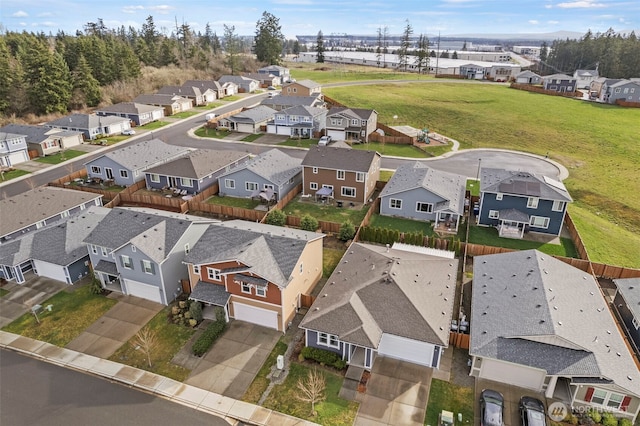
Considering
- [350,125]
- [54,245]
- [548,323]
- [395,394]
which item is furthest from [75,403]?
[350,125]

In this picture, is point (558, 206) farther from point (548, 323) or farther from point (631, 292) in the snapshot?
point (548, 323)

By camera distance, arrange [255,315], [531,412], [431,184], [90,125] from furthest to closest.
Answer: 1. [90,125]
2. [431,184]
3. [255,315]
4. [531,412]

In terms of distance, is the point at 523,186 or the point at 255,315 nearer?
the point at 255,315

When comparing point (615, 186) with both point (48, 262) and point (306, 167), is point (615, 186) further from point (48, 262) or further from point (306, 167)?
point (48, 262)

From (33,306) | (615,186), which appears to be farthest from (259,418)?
(615,186)

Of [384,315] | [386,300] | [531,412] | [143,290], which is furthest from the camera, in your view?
[143,290]

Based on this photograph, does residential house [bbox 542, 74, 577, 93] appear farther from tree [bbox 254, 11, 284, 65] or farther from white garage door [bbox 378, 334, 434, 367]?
white garage door [bbox 378, 334, 434, 367]
